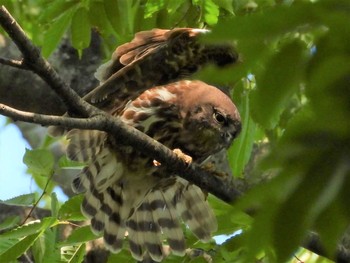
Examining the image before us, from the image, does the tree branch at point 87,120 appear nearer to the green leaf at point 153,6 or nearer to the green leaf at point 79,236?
the green leaf at point 79,236

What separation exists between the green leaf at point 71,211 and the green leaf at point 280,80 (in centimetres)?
198

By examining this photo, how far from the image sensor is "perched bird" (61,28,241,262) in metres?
3.12

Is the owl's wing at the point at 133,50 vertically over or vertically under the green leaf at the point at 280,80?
under

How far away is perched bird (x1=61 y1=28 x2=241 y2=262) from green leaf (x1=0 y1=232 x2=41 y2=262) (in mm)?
351

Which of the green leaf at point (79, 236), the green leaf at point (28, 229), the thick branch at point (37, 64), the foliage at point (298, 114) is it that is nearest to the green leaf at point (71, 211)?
the green leaf at point (79, 236)

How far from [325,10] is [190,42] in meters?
2.25

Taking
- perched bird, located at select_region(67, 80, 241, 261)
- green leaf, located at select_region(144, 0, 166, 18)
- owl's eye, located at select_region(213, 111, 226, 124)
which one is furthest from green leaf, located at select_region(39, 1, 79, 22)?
owl's eye, located at select_region(213, 111, 226, 124)

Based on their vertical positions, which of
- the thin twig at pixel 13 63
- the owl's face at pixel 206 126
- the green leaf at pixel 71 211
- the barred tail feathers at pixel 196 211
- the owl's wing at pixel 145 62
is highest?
the thin twig at pixel 13 63

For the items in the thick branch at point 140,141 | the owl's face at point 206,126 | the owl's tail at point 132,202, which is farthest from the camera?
the owl's tail at point 132,202

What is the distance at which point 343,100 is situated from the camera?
92 cm

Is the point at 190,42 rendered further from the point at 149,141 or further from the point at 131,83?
the point at 149,141

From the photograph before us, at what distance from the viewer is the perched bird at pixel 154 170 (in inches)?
123

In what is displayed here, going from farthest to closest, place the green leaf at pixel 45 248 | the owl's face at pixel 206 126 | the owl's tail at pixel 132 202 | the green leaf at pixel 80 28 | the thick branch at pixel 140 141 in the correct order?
the owl's tail at pixel 132 202, the owl's face at pixel 206 126, the green leaf at pixel 80 28, the green leaf at pixel 45 248, the thick branch at pixel 140 141

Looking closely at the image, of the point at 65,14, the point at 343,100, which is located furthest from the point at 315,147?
the point at 65,14
